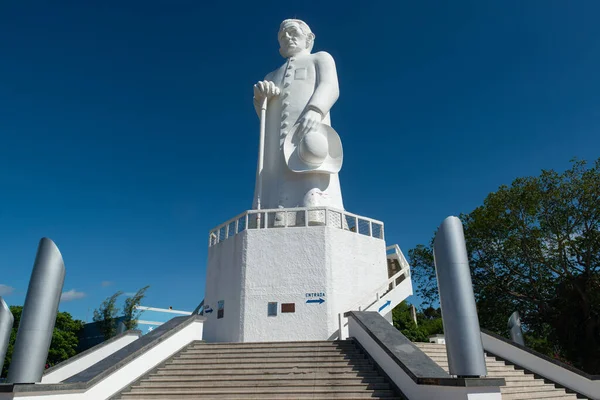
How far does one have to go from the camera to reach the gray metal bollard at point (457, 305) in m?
6.34

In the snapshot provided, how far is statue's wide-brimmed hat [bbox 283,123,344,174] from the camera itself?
16.0 metres

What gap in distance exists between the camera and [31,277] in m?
7.10

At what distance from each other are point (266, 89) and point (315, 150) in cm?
413

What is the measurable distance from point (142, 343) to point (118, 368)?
3.94ft

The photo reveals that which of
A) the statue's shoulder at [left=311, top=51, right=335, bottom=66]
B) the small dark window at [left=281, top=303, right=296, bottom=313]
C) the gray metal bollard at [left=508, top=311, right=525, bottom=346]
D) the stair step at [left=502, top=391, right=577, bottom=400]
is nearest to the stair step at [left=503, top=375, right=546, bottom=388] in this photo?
the stair step at [left=502, top=391, right=577, bottom=400]

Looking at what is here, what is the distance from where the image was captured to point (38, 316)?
22.5 feet

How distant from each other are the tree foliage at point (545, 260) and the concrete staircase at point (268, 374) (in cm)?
1233

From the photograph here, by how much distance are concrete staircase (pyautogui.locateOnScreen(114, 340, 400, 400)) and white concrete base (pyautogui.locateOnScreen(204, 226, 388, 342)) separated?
1863mm

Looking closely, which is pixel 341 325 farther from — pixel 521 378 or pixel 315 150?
pixel 315 150

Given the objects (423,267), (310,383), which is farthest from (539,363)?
(423,267)

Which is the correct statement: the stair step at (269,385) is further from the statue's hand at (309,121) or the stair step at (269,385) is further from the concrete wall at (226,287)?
the statue's hand at (309,121)

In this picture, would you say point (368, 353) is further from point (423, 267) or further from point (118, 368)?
point (423, 267)

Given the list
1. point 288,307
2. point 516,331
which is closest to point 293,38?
point 288,307

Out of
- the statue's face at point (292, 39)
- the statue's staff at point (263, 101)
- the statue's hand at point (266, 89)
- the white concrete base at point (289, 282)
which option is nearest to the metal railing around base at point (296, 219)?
the white concrete base at point (289, 282)
